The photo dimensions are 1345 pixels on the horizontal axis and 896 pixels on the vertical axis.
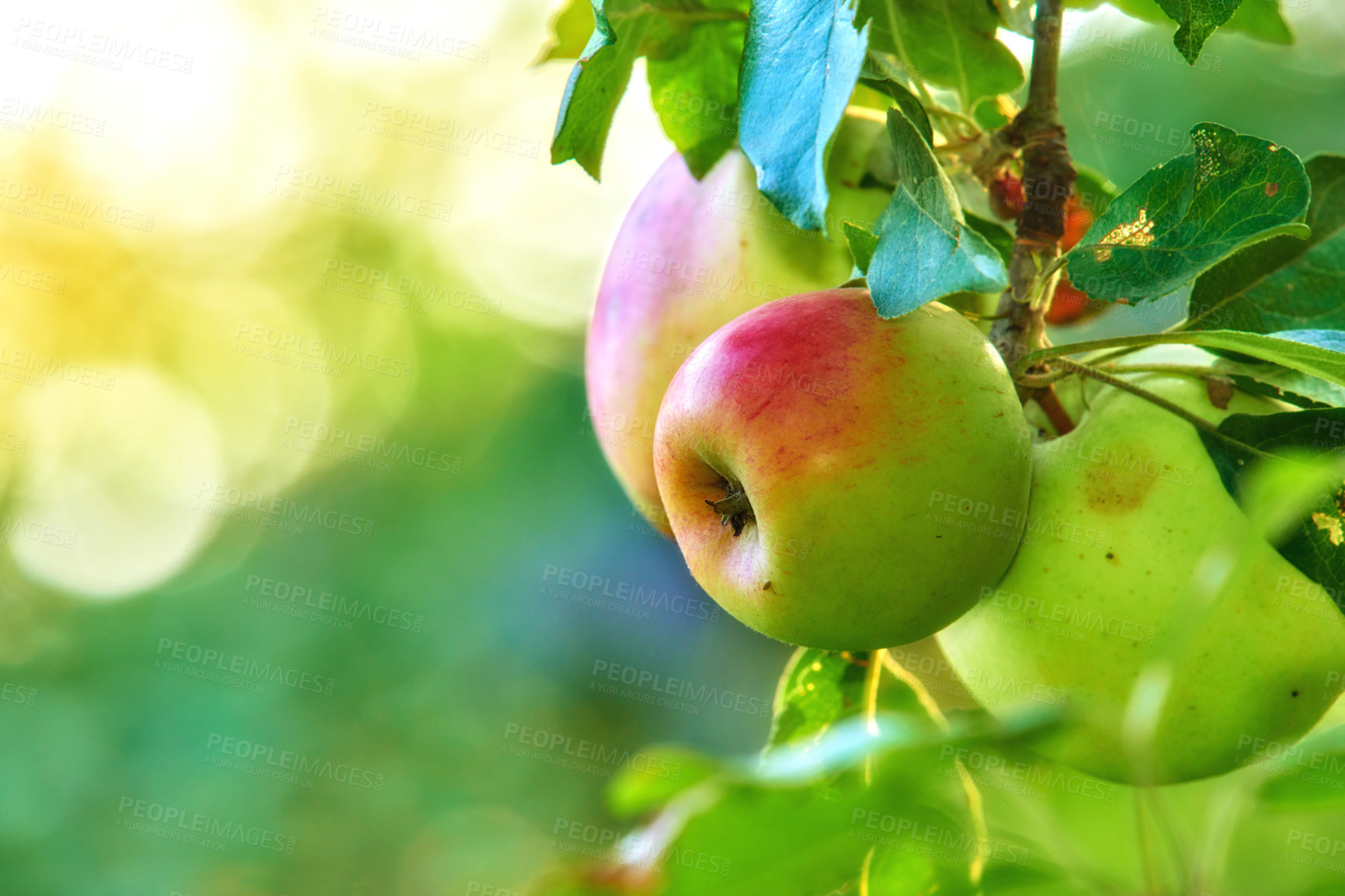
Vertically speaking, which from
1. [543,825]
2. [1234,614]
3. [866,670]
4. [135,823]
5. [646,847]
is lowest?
[543,825]

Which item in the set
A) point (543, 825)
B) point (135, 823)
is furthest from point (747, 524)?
point (543, 825)

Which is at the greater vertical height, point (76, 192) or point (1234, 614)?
point (1234, 614)

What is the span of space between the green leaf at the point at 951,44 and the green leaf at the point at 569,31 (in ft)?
0.64

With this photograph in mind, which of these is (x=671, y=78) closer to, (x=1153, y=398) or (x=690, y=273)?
(x=690, y=273)

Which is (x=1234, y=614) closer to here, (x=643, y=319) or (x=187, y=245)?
(x=643, y=319)

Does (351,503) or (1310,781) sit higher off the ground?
(1310,781)

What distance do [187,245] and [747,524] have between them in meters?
5.23

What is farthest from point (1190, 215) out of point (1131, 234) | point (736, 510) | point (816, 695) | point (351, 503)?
point (351, 503)

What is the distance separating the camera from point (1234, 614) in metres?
0.53

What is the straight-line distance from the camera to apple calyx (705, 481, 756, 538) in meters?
0.52

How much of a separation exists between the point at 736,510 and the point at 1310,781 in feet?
0.88

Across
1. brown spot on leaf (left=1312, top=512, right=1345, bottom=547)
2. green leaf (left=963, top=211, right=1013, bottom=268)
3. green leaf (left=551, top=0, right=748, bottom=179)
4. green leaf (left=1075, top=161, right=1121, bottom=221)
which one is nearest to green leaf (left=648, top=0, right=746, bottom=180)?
green leaf (left=551, top=0, right=748, bottom=179)

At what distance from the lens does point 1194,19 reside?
18.9 inches

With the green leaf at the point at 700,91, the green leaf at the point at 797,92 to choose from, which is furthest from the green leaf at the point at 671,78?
the green leaf at the point at 797,92
